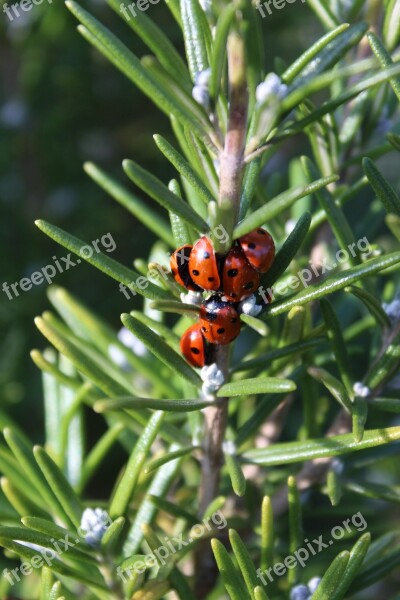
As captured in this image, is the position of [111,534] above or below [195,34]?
below

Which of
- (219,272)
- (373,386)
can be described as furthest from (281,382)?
(373,386)

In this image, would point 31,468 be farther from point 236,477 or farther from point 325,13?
point 325,13

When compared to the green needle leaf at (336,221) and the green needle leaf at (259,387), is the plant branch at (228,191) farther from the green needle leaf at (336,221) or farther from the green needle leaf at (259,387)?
the green needle leaf at (336,221)

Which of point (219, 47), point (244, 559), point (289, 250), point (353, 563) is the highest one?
point (219, 47)

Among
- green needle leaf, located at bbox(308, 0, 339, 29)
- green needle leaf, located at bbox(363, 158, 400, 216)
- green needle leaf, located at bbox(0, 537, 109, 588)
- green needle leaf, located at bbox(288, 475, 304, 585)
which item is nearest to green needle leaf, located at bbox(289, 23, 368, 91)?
green needle leaf, located at bbox(363, 158, 400, 216)

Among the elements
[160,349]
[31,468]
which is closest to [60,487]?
[31,468]

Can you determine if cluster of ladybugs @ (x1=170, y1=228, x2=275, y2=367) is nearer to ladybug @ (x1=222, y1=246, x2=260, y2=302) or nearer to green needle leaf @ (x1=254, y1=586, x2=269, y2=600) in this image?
ladybug @ (x1=222, y1=246, x2=260, y2=302)

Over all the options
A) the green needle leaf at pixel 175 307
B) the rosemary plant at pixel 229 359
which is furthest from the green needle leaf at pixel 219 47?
the green needle leaf at pixel 175 307

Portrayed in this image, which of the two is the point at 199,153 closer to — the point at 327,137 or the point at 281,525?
the point at 327,137
